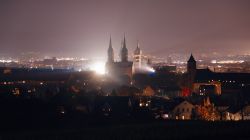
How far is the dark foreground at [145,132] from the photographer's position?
80.5 ft

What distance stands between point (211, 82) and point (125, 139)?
4127 cm

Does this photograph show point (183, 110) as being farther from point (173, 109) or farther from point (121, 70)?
point (121, 70)

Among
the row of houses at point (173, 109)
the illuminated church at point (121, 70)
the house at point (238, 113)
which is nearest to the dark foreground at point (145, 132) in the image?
the row of houses at point (173, 109)

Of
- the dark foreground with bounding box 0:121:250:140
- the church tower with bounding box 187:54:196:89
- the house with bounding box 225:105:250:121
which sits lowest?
the dark foreground with bounding box 0:121:250:140

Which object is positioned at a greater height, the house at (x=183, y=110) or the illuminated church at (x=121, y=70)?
the illuminated church at (x=121, y=70)

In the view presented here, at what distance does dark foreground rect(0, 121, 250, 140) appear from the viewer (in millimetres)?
24547

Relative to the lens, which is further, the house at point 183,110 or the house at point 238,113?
the house at point 183,110

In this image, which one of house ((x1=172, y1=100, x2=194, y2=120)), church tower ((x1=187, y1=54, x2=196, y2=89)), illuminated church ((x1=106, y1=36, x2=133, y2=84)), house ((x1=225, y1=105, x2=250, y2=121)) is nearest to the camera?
house ((x1=225, y1=105, x2=250, y2=121))

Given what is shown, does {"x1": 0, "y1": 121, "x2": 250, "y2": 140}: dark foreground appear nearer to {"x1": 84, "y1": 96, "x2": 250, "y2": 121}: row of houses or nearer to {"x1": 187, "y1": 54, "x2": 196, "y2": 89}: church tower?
{"x1": 84, "y1": 96, "x2": 250, "y2": 121}: row of houses

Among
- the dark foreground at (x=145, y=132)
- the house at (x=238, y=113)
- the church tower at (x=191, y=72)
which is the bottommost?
the dark foreground at (x=145, y=132)

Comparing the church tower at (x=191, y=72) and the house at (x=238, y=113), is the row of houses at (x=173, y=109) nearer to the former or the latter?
the house at (x=238, y=113)

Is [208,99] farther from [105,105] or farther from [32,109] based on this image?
[32,109]

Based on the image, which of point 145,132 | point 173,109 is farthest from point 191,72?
point 145,132

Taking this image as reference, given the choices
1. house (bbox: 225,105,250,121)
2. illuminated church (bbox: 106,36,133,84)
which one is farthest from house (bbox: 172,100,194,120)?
illuminated church (bbox: 106,36,133,84)
